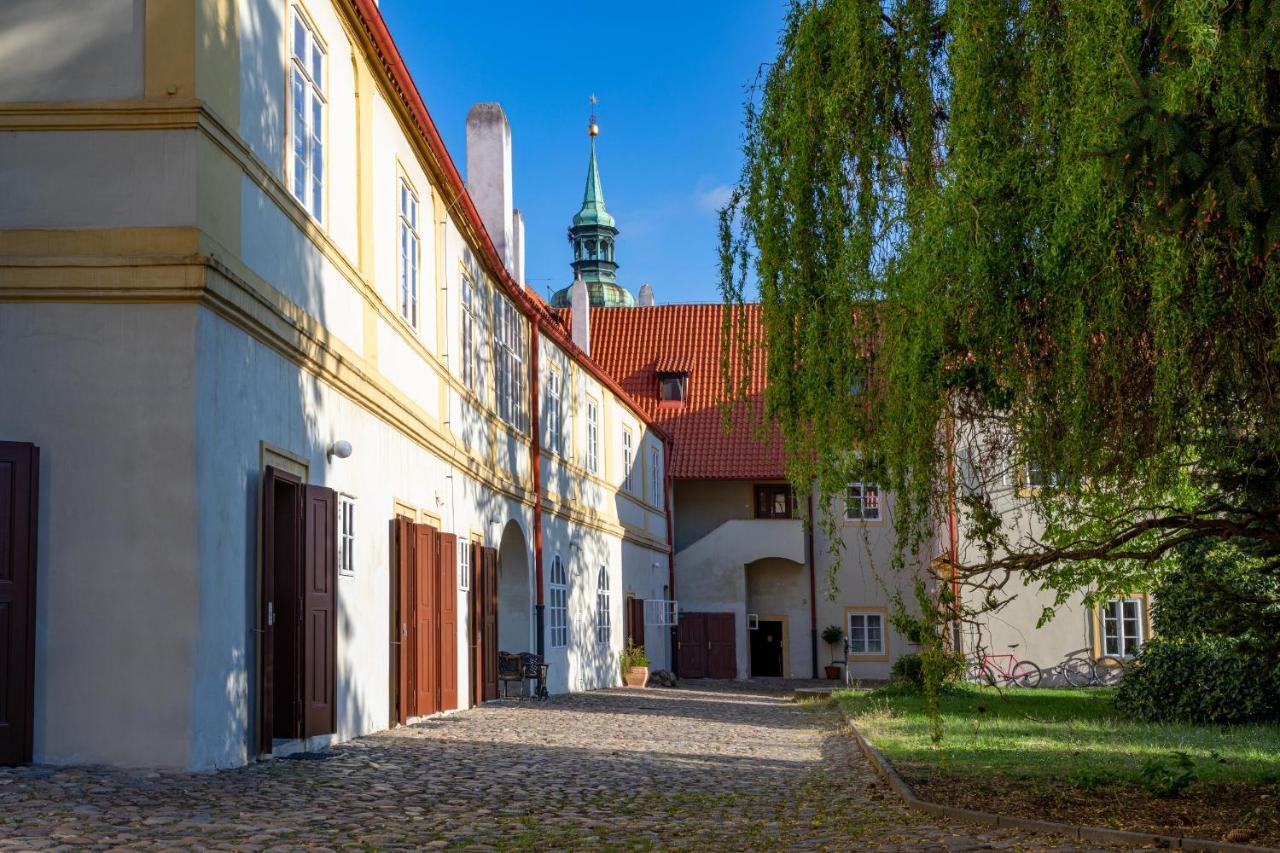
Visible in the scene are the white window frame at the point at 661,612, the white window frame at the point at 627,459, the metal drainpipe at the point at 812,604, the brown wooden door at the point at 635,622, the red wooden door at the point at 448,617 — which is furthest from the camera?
the metal drainpipe at the point at 812,604

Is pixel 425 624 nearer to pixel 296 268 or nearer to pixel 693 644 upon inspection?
pixel 296 268

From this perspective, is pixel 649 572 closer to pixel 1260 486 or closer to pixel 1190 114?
pixel 1260 486

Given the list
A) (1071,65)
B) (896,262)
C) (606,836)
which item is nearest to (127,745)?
(606,836)

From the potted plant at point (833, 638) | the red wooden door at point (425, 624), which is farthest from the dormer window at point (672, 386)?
the red wooden door at point (425, 624)

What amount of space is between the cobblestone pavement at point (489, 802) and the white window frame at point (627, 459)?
703 inches

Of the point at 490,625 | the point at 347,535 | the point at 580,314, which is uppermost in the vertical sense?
the point at 580,314

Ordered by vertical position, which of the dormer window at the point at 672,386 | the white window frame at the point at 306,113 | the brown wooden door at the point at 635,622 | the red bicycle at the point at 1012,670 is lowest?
the red bicycle at the point at 1012,670

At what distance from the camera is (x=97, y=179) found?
360 inches

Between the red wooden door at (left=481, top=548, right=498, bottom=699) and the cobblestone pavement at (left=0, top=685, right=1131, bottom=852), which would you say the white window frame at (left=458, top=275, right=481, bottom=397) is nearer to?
the red wooden door at (left=481, top=548, right=498, bottom=699)

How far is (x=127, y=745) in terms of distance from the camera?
28.2 feet

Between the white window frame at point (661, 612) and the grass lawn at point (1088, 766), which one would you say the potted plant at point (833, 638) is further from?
the grass lawn at point (1088, 766)

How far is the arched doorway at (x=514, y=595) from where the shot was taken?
22141 mm

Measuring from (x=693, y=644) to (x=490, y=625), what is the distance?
52.5ft

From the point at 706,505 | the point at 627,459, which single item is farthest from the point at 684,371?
the point at 627,459
